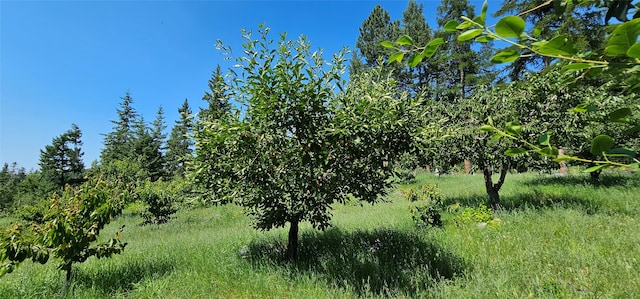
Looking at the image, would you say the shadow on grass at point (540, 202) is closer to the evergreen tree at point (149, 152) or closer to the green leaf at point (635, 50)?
the green leaf at point (635, 50)

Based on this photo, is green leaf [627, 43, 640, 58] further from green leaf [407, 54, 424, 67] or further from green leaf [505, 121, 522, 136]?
green leaf [407, 54, 424, 67]

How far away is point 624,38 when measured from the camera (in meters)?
0.59

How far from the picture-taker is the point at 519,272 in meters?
4.48

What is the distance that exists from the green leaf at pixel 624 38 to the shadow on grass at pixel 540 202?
914 cm

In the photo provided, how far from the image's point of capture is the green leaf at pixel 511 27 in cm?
65

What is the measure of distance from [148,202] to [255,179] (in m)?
12.1

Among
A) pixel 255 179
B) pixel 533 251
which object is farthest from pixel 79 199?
pixel 533 251

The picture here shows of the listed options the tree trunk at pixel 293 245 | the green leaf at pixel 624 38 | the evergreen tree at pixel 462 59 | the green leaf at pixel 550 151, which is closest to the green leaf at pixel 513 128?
the green leaf at pixel 550 151

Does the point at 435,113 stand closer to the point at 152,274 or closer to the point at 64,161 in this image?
the point at 152,274

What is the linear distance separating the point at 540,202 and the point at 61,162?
169 feet

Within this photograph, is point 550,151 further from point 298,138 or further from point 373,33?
point 373,33

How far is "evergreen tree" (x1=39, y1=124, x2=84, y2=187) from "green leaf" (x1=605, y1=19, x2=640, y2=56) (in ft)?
163

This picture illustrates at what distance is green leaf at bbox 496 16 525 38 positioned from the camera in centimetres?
65

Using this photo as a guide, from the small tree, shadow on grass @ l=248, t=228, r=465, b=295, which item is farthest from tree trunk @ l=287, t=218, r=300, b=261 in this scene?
the small tree
